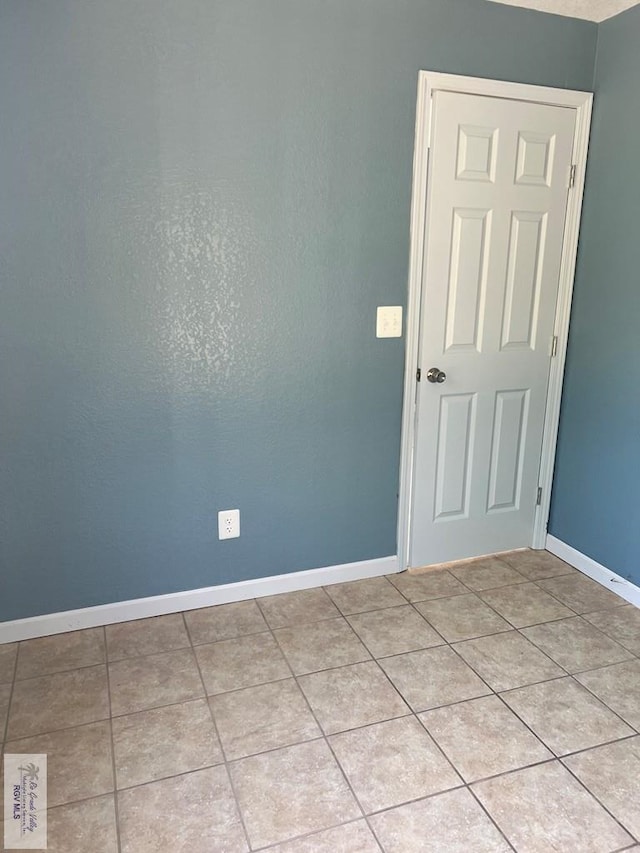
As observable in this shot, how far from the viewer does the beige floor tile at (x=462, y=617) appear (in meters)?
2.48

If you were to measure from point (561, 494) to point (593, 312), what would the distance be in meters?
0.90

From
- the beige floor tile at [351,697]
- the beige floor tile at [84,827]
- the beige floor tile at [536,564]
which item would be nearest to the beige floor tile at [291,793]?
the beige floor tile at [351,697]

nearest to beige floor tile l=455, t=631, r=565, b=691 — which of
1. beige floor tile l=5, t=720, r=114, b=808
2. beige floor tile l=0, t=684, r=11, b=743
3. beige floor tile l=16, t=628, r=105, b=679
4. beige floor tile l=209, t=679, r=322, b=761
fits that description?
beige floor tile l=209, t=679, r=322, b=761

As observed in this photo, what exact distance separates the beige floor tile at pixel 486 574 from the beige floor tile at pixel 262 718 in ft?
3.53

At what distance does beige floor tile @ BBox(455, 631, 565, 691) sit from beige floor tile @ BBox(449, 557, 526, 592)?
382mm

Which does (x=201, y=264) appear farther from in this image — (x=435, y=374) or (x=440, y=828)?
(x=440, y=828)

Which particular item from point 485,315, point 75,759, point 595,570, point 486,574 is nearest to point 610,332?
point 485,315

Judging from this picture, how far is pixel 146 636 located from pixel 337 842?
115cm

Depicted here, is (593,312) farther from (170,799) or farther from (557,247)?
Result: (170,799)

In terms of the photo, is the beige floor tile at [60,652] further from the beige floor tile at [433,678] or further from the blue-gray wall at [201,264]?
the beige floor tile at [433,678]

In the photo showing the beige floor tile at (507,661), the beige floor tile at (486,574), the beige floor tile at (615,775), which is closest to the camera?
the beige floor tile at (615,775)

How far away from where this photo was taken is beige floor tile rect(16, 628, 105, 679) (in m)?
2.23

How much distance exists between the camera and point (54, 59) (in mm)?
2021

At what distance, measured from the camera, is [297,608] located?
8.64 ft
